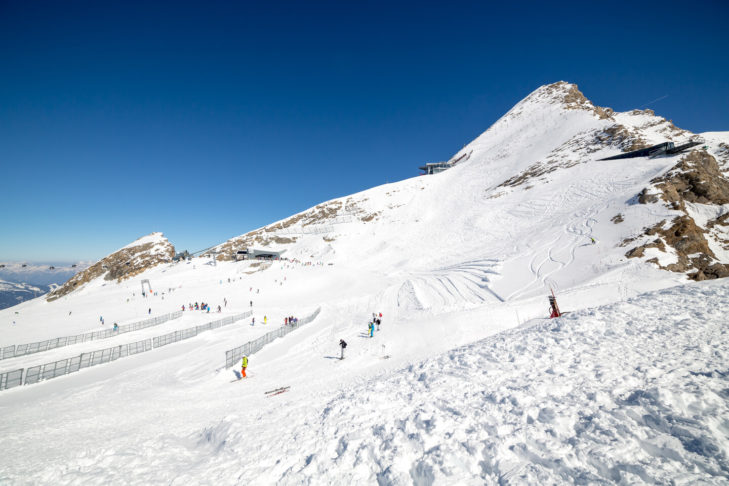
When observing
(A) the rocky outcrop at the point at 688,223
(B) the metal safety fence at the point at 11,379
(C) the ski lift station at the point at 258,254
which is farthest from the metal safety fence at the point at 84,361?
(C) the ski lift station at the point at 258,254

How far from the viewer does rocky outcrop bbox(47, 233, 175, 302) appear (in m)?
61.2

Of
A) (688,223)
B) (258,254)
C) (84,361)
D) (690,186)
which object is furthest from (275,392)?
(258,254)

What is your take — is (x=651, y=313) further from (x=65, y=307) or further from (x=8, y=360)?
(x=65, y=307)

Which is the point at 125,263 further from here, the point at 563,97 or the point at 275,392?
the point at 563,97

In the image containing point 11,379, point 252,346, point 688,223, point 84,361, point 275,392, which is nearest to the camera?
point 275,392

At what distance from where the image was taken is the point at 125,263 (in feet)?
211

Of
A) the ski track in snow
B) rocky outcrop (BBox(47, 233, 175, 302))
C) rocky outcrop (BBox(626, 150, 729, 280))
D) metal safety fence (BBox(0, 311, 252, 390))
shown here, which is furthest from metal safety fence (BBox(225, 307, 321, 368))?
rocky outcrop (BBox(47, 233, 175, 302))

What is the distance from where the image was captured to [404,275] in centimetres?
3688

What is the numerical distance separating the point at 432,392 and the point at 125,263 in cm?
8168

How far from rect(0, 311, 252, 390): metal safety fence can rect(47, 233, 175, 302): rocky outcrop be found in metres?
51.1

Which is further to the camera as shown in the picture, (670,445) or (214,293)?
(214,293)

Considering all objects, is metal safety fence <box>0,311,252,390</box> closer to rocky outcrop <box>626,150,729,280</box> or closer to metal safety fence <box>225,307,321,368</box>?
metal safety fence <box>225,307,321,368</box>

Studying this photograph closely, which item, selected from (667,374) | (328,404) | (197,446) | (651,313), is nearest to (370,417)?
(328,404)

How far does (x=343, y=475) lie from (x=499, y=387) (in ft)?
13.6
